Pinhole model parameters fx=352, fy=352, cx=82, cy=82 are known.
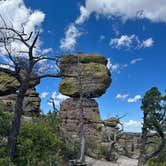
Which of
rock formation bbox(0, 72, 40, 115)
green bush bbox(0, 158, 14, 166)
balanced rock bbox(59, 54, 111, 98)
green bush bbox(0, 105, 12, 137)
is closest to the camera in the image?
green bush bbox(0, 158, 14, 166)

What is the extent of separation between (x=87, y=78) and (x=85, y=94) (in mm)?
2339

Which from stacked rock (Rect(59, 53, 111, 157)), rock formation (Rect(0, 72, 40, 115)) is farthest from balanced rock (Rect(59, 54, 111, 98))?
rock formation (Rect(0, 72, 40, 115))

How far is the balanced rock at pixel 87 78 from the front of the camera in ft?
136

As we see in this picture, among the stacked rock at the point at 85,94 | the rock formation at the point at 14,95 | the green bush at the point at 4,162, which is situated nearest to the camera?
the green bush at the point at 4,162

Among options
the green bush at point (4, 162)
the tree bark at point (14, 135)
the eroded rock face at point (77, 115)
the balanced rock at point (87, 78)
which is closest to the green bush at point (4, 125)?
the tree bark at point (14, 135)

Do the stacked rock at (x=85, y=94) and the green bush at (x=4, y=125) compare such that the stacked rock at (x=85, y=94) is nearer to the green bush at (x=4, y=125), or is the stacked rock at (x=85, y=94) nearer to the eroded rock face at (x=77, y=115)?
the eroded rock face at (x=77, y=115)

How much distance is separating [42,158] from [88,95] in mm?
25024

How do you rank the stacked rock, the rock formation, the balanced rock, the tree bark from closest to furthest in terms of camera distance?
the tree bark
the rock formation
the stacked rock
the balanced rock

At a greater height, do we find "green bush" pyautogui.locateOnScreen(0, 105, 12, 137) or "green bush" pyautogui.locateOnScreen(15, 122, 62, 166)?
"green bush" pyautogui.locateOnScreen(0, 105, 12, 137)

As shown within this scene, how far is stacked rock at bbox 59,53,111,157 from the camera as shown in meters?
41.4

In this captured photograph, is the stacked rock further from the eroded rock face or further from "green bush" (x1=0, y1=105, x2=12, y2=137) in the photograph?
"green bush" (x1=0, y1=105, x2=12, y2=137)

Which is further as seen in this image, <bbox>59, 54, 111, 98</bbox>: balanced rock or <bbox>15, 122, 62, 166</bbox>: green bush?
<bbox>59, 54, 111, 98</bbox>: balanced rock

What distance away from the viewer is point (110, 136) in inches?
1642

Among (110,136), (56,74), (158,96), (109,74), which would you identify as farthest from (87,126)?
(56,74)
